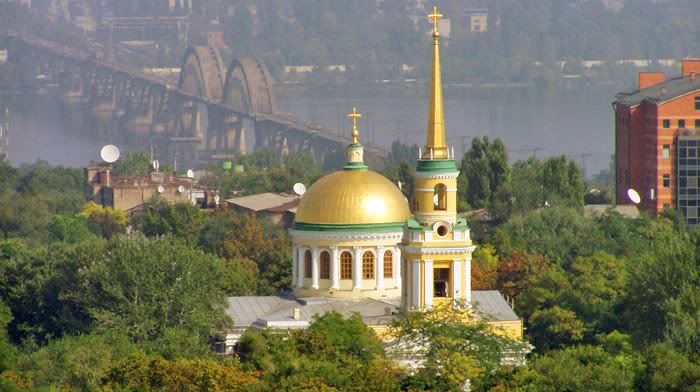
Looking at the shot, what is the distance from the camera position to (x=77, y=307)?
45.2m

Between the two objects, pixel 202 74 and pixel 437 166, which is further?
pixel 202 74

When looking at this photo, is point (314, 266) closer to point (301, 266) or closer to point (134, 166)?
point (301, 266)

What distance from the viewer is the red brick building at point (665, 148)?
73.6 m

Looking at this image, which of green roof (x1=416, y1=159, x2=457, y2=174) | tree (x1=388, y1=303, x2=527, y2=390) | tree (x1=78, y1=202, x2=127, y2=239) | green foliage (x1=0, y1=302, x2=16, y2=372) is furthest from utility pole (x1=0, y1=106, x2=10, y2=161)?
tree (x1=388, y1=303, x2=527, y2=390)

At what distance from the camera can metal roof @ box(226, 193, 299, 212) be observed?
2623 inches

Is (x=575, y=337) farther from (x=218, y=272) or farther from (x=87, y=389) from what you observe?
(x=87, y=389)

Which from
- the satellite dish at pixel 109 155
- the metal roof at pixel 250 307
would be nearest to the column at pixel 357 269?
the metal roof at pixel 250 307

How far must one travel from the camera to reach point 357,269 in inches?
1672

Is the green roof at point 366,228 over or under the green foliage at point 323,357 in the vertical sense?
over

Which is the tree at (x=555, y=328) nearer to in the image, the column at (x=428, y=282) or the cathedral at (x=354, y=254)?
the cathedral at (x=354, y=254)

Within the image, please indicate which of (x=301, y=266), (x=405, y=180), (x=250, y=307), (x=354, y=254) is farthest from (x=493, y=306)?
(x=405, y=180)

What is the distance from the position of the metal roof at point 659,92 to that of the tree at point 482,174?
21.1 feet

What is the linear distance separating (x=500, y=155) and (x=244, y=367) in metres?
32.9

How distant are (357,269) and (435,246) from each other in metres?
3.51
